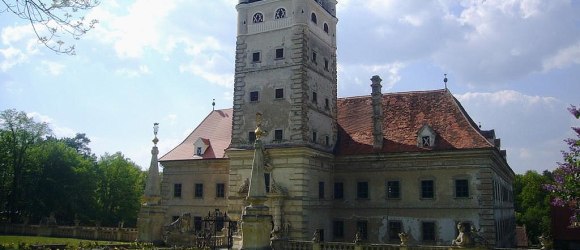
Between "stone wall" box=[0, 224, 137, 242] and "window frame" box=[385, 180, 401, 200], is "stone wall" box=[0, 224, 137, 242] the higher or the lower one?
the lower one

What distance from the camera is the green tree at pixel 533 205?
6444cm

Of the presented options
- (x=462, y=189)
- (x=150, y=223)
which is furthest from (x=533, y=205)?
(x=150, y=223)

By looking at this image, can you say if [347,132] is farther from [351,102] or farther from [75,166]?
[75,166]

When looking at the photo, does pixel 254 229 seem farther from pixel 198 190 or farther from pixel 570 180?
pixel 198 190

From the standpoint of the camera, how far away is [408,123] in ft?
115

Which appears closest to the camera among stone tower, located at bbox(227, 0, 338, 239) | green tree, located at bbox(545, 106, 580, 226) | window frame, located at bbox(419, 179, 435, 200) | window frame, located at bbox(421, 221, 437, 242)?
green tree, located at bbox(545, 106, 580, 226)

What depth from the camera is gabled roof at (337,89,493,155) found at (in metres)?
32.3

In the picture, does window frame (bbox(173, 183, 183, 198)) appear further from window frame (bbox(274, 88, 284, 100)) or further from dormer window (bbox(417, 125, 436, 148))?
dormer window (bbox(417, 125, 436, 148))

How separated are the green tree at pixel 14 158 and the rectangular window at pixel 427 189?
36761 millimetres

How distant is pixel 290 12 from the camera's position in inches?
1318

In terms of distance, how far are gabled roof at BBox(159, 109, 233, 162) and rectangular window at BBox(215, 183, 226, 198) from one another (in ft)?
6.96

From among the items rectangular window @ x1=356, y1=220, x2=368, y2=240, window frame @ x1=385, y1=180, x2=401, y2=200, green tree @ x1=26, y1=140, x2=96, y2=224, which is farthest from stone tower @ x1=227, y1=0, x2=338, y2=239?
green tree @ x1=26, y1=140, x2=96, y2=224

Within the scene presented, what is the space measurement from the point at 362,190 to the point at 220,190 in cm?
1060

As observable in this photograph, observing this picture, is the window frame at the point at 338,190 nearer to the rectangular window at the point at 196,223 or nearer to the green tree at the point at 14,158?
the rectangular window at the point at 196,223
